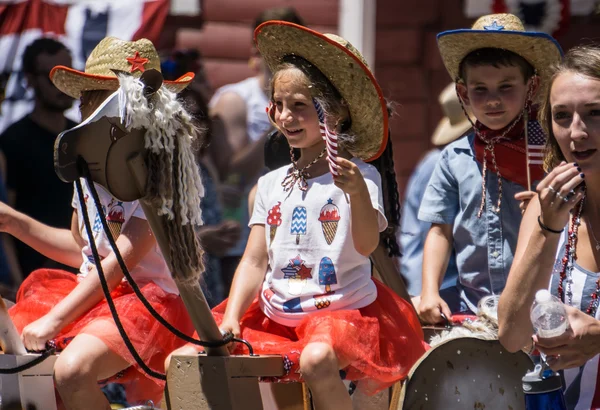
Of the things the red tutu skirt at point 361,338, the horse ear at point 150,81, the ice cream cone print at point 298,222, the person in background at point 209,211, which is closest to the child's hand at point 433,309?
the red tutu skirt at point 361,338

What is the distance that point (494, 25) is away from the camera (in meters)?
4.02

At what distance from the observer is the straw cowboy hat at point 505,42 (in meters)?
3.87

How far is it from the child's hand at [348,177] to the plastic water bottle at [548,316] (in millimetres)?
837

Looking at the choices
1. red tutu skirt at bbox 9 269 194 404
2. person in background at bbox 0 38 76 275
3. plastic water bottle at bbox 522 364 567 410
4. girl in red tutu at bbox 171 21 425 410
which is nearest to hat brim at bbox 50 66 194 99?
girl in red tutu at bbox 171 21 425 410

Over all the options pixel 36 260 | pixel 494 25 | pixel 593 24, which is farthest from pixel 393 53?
pixel 494 25

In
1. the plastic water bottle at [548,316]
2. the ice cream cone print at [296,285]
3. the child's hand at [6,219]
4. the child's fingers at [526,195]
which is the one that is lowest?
the ice cream cone print at [296,285]

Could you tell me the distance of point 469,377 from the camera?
3.26 m

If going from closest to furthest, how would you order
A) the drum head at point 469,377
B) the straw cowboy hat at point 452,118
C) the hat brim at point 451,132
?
1. the drum head at point 469,377
2. the hat brim at point 451,132
3. the straw cowboy hat at point 452,118

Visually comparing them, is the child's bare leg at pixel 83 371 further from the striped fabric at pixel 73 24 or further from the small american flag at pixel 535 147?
the striped fabric at pixel 73 24

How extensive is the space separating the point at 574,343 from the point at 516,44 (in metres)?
1.57

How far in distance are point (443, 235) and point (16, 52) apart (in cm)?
428

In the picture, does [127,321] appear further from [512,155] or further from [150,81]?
[512,155]

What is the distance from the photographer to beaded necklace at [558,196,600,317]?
9.35 feet

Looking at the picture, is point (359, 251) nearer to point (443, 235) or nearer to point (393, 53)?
point (443, 235)
